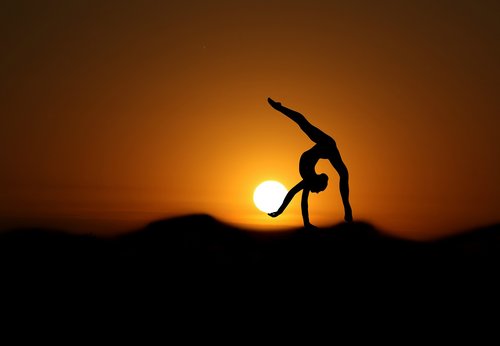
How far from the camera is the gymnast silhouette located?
10227mm

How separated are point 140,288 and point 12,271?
3.95 metres

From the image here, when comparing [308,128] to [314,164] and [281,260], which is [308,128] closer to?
[314,164]

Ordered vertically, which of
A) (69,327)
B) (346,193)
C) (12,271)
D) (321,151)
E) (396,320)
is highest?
(321,151)

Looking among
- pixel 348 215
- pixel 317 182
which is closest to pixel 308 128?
pixel 317 182

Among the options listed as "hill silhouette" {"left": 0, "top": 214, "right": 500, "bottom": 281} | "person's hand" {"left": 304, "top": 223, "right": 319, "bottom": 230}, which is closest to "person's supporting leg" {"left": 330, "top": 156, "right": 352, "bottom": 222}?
"hill silhouette" {"left": 0, "top": 214, "right": 500, "bottom": 281}

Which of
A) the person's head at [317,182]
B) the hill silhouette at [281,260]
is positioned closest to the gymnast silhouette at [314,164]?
the person's head at [317,182]

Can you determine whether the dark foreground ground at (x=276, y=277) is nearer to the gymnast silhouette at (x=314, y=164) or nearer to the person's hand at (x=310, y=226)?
the person's hand at (x=310, y=226)

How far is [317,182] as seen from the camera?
34.9 feet

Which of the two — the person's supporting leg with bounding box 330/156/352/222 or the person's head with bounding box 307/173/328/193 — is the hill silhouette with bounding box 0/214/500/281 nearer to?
the person's supporting leg with bounding box 330/156/352/222

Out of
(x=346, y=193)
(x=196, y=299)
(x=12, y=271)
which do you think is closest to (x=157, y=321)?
(x=196, y=299)

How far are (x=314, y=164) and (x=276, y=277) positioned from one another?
102 inches

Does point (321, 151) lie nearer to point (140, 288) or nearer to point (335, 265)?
point (335, 265)

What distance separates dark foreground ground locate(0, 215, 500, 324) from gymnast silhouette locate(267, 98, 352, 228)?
0.74m

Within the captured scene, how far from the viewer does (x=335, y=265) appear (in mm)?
10500
